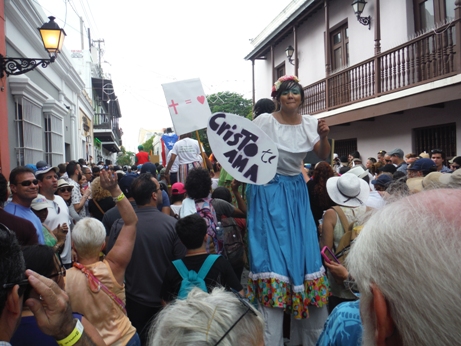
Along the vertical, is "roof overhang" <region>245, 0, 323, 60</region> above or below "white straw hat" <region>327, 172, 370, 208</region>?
above

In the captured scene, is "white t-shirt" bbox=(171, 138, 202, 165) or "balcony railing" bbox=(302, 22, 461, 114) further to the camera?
"balcony railing" bbox=(302, 22, 461, 114)

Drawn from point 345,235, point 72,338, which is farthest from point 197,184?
point 72,338

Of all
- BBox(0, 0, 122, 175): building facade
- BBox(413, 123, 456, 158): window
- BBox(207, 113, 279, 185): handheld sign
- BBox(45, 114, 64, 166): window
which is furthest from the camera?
BBox(45, 114, 64, 166): window

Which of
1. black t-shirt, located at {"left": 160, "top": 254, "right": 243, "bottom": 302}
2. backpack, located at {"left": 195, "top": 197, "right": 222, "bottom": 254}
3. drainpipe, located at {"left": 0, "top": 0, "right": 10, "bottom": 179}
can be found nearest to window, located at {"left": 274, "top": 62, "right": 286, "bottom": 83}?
drainpipe, located at {"left": 0, "top": 0, "right": 10, "bottom": 179}

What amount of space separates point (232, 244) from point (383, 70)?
8.83m

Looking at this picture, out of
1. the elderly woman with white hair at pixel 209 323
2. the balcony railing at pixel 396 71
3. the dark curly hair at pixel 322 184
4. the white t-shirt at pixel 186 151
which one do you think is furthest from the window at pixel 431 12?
the elderly woman with white hair at pixel 209 323

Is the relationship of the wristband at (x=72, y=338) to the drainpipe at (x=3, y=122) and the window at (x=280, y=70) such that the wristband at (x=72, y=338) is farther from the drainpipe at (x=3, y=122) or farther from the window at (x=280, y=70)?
the window at (x=280, y=70)

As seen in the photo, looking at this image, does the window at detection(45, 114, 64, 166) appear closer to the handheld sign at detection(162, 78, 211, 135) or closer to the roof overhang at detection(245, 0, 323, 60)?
the handheld sign at detection(162, 78, 211, 135)

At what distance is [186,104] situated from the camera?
565 cm

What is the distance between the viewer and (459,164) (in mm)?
7027

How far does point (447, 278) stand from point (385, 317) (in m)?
0.16

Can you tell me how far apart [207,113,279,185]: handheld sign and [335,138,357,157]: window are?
11810 millimetres

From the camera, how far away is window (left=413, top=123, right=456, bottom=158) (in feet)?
33.0

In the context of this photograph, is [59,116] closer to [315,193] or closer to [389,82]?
[389,82]
